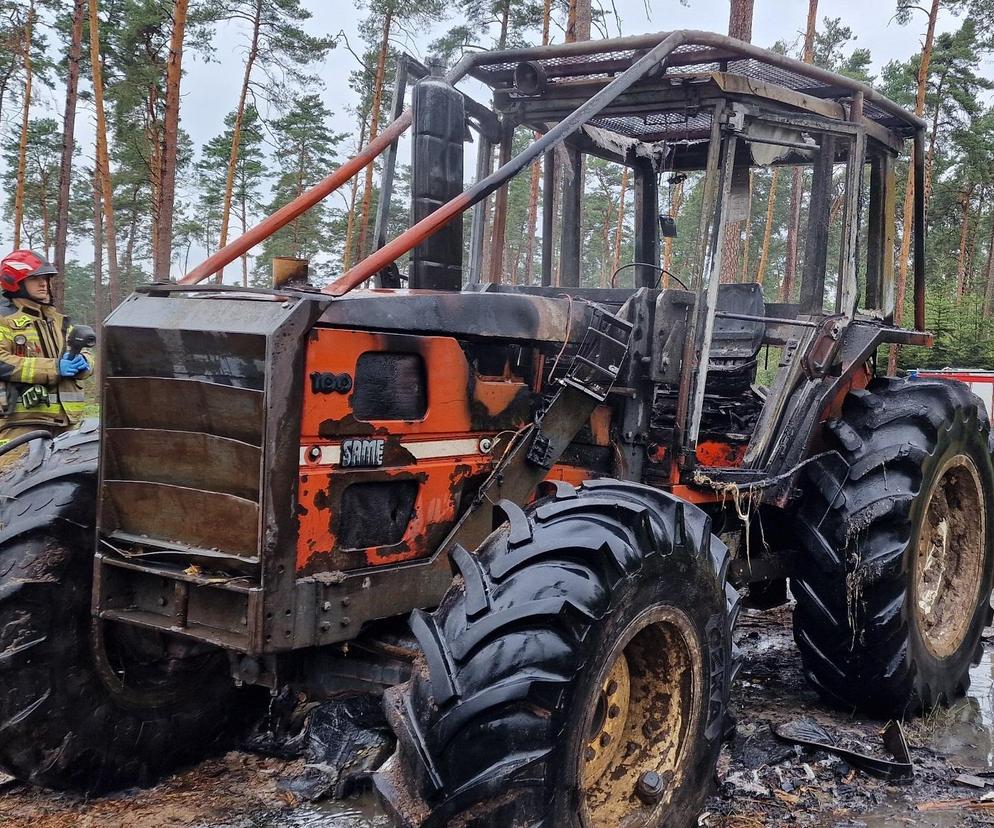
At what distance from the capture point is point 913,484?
4.55m

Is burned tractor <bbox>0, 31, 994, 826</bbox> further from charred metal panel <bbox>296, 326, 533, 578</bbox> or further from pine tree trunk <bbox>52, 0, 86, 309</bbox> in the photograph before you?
pine tree trunk <bbox>52, 0, 86, 309</bbox>

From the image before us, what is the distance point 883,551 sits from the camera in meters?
4.53

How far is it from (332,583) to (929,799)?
2.78 metres

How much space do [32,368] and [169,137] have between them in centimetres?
1288

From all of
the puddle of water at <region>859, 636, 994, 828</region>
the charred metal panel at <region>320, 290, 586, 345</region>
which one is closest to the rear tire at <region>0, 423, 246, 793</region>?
the charred metal panel at <region>320, 290, 586, 345</region>

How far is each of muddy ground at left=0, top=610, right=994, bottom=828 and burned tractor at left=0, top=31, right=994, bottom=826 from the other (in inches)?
6.8

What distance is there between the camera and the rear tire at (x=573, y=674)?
265 centimetres

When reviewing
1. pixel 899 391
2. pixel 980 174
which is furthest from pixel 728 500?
pixel 980 174

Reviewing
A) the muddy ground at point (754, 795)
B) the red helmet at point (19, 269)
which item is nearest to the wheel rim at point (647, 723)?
the muddy ground at point (754, 795)

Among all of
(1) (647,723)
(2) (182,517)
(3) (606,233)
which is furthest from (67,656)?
(3) (606,233)

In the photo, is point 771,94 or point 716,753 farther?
point 771,94

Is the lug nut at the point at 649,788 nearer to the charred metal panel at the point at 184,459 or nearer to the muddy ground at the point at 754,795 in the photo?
the muddy ground at the point at 754,795

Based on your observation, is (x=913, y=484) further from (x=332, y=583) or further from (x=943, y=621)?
(x=332, y=583)

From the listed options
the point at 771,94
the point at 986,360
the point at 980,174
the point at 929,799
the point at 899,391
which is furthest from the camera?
the point at 980,174
